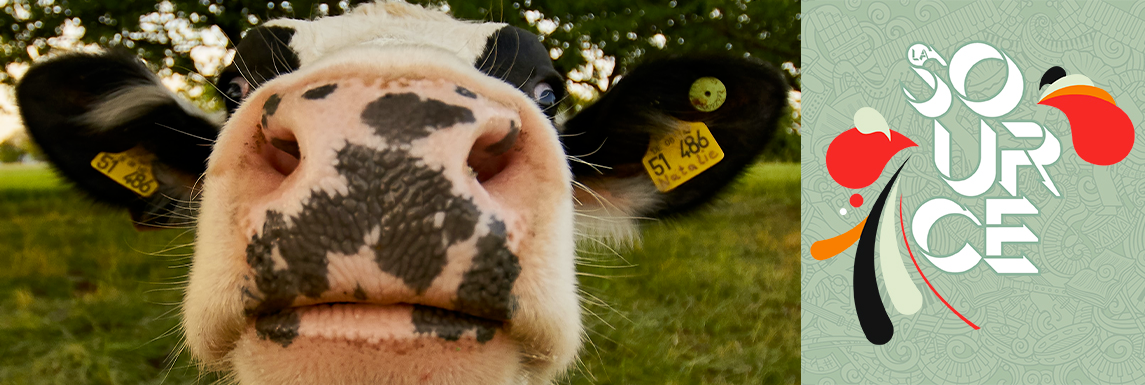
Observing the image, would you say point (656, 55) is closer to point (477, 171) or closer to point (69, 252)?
point (477, 171)

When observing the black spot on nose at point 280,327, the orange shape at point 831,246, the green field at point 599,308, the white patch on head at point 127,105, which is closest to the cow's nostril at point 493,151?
the black spot on nose at point 280,327

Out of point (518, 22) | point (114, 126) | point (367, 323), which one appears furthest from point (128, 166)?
point (518, 22)

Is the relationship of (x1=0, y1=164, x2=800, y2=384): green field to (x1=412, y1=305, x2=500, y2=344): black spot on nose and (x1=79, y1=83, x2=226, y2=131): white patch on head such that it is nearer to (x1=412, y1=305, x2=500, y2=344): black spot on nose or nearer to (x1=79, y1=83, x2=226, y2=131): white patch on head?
(x1=79, y1=83, x2=226, y2=131): white patch on head

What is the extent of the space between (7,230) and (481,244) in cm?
912

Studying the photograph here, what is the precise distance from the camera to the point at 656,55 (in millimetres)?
2021

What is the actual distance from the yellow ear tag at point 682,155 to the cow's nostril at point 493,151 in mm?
1036

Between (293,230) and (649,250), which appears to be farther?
(649,250)

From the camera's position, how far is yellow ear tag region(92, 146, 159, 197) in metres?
2.20

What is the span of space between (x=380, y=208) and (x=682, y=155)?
4.53ft

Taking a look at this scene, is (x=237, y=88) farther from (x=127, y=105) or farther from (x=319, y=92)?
(x=319, y=92)

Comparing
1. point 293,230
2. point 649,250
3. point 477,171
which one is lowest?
point 649,250

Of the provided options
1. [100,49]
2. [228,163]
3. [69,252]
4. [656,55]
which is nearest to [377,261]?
[228,163]

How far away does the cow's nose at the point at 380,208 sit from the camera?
1.01m

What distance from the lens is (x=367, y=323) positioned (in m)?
1.09
